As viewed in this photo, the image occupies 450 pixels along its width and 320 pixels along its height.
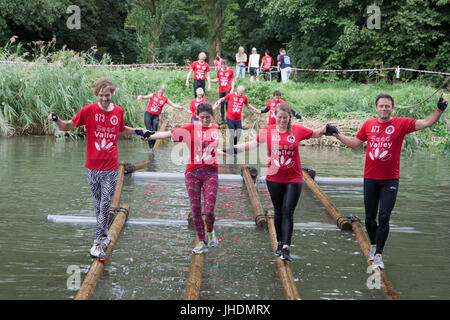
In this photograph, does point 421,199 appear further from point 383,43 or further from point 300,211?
point 383,43

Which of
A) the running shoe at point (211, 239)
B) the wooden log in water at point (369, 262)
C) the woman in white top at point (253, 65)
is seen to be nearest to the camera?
the wooden log in water at point (369, 262)

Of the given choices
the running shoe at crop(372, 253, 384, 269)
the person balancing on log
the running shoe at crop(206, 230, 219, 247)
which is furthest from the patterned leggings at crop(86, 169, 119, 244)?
the running shoe at crop(372, 253, 384, 269)

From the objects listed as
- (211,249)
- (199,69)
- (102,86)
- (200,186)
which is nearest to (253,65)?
(199,69)

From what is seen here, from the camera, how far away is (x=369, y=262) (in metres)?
6.32

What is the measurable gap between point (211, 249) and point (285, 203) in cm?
132

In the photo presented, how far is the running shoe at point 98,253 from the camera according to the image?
6.09 m

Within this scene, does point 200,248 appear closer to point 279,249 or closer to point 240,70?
point 279,249

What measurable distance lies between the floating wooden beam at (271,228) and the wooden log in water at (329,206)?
0.96 m

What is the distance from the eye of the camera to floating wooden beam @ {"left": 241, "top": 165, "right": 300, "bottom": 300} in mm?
5203

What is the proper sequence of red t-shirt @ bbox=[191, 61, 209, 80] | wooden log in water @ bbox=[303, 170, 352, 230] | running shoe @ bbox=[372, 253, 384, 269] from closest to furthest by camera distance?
running shoe @ bbox=[372, 253, 384, 269]
wooden log in water @ bbox=[303, 170, 352, 230]
red t-shirt @ bbox=[191, 61, 209, 80]

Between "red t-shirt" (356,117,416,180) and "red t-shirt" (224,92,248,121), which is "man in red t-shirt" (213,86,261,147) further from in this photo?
"red t-shirt" (356,117,416,180)

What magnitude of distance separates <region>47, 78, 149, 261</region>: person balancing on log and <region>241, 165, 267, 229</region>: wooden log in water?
2.37m

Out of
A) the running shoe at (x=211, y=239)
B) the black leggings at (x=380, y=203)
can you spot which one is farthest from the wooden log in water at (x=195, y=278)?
the black leggings at (x=380, y=203)

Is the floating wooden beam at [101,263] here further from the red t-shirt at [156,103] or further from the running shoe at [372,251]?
the red t-shirt at [156,103]
